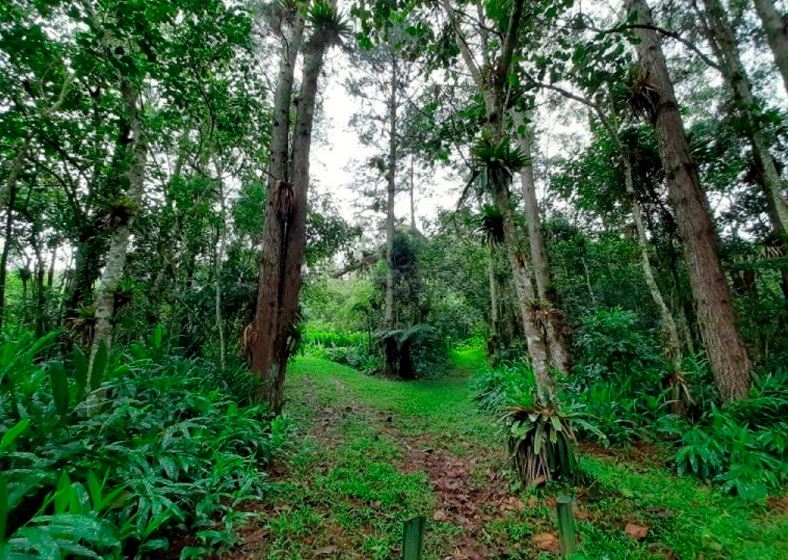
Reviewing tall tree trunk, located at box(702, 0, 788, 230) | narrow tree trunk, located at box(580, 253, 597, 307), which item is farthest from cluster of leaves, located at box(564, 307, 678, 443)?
narrow tree trunk, located at box(580, 253, 597, 307)

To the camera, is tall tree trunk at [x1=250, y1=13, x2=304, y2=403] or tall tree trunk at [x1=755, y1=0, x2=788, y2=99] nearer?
tall tree trunk at [x1=755, y1=0, x2=788, y2=99]

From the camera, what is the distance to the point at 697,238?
4.89m

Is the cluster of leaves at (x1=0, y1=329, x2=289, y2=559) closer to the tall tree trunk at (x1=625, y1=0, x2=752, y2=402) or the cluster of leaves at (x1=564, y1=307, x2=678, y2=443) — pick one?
the cluster of leaves at (x1=564, y1=307, x2=678, y2=443)

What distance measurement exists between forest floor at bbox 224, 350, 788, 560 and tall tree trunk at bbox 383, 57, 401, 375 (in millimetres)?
5928

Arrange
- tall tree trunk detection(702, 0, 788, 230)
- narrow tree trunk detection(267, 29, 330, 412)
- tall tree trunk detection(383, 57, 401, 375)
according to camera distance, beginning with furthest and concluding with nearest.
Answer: tall tree trunk detection(383, 57, 401, 375), narrow tree trunk detection(267, 29, 330, 412), tall tree trunk detection(702, 0, 788, 230)

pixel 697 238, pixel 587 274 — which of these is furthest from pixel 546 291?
pixel 697 238

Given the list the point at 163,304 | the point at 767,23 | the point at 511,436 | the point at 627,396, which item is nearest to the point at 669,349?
the point at 627,396

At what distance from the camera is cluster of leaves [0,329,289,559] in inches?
68.8

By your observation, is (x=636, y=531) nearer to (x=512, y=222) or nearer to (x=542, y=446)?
(x=542, y=446)

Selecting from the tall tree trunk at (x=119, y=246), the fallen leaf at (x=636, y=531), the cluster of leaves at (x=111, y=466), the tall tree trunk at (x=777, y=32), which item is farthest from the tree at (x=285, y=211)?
the tall tree trunk at (x=777, y=32)

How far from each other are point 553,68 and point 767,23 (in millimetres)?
2557

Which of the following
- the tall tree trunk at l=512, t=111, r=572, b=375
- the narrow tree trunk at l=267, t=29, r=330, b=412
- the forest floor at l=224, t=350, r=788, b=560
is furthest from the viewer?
the tall tree trunk at l=512, t=111, r=572, b=375

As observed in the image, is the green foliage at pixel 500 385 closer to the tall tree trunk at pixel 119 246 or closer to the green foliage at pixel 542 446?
the green foliage at pixel 542 446

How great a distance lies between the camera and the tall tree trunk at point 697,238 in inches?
177
